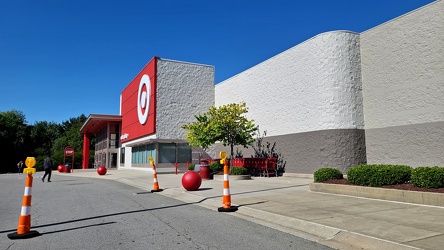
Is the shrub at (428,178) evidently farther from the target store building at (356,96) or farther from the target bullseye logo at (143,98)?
the target bullseye logo at (143,98)

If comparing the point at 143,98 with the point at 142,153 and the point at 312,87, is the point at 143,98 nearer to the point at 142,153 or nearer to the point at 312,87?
the point at 142,153

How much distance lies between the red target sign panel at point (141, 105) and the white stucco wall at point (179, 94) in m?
0.71

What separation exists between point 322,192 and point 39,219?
896 centimetres

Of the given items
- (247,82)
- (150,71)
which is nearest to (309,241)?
(247,82)

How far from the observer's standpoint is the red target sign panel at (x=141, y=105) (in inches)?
1268

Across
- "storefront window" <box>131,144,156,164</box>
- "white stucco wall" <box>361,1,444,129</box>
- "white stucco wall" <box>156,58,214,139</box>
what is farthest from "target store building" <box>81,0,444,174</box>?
"storefront window" <box>131,144,156,164</box>

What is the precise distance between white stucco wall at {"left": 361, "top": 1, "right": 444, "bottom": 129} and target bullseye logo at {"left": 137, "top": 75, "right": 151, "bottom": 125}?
2093 cm

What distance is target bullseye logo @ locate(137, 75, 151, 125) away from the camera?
3369 cm

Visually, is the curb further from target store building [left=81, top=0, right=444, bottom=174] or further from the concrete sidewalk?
target store building [left=81, top=0, right=444, bottom=174]

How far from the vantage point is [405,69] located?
1642 cm

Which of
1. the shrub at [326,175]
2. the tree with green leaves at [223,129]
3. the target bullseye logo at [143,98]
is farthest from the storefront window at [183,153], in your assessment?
the shrub at [326,175]

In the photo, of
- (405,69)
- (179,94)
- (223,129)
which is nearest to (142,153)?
(179,94)

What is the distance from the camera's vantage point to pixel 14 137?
6706 cm

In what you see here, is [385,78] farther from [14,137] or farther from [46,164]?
[14,137]
